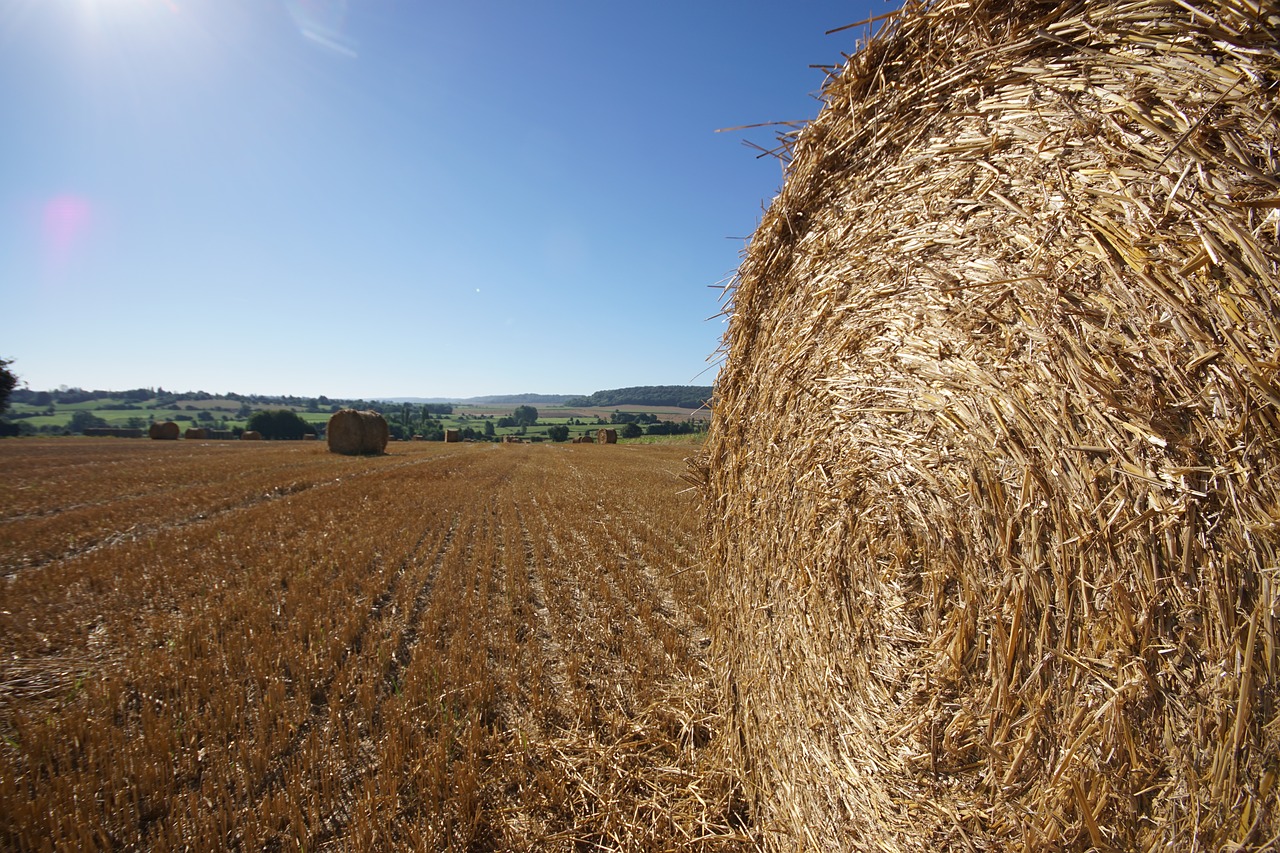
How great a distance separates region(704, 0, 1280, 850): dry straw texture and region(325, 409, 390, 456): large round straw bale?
28.0m

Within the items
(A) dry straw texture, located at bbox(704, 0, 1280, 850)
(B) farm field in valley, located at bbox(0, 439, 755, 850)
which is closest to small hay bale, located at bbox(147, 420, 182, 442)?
(B) farm field in valley, located at bbox(0, 439, 755, 850)

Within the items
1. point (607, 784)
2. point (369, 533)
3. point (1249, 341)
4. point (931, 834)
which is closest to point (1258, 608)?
point (1249, 341)

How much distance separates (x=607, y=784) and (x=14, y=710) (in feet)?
12.5

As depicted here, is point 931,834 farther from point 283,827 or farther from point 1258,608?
point 283,827

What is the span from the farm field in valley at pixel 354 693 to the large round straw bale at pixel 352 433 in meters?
18.4

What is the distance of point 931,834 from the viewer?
5.54 feet

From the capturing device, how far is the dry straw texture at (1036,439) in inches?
45.2

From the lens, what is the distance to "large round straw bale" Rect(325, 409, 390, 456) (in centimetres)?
2617

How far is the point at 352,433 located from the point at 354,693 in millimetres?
25820

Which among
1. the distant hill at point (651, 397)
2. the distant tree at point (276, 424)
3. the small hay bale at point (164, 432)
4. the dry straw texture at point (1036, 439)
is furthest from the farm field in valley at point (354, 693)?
the distant hill at point (651, 397)

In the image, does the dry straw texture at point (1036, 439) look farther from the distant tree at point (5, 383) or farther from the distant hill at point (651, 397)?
the distant hill at point (651, 397)

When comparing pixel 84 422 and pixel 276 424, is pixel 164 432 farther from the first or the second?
pixel 84 422

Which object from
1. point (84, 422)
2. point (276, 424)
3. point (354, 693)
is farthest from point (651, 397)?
point (354, 693)

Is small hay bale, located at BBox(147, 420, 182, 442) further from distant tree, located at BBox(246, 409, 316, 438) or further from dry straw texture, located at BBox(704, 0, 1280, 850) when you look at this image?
dry straw texture, located at BBox(704, 0, 1280, 850)
